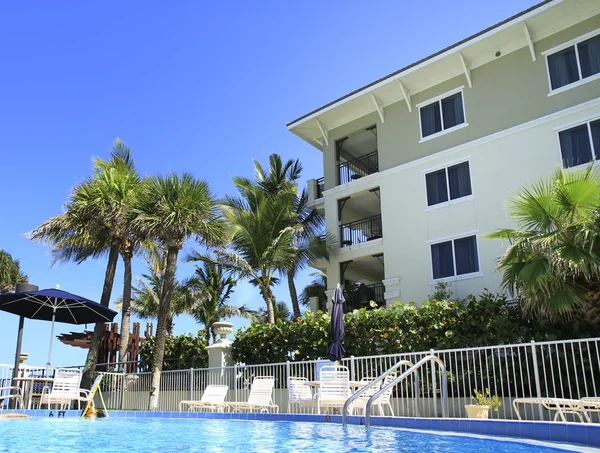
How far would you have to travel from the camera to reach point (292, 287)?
24188 mm

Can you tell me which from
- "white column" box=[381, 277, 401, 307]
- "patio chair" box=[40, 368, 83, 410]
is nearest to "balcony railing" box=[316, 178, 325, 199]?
"white column" box=[381, 277, 401, 307]

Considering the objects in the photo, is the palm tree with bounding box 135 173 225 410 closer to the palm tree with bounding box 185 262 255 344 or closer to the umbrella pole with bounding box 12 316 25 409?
the umbrella pole with bounding box 12 316 25 409

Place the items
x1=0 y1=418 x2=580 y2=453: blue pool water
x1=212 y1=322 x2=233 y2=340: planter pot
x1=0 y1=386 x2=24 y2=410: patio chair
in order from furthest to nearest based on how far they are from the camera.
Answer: x1=212 y1=322 x2=233 y2=340: planter pot, x1=0 y1=386 x2=24 y2=410: patio chair, x1=0 y1=418 x2=580 y2=453: blue pool water

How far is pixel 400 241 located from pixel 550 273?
9.25 metres

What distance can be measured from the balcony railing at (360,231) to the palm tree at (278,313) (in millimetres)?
15407

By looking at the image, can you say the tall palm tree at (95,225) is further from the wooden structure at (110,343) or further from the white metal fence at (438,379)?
the white metal fence at (438,379)

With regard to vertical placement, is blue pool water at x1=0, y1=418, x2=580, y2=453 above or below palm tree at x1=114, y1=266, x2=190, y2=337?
below

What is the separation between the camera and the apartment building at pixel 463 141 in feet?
56.7

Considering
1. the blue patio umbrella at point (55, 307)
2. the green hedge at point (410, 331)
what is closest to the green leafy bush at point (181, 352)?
the green hedge at point (410, 331)

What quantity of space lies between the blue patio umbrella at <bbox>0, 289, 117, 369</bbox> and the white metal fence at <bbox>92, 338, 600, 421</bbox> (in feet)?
6.95

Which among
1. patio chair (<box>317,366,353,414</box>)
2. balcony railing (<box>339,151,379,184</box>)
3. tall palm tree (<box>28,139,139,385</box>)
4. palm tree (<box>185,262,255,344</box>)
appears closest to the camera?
patio chair (<box>317,366,353,414</box>)

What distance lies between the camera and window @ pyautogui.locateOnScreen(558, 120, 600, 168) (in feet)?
54.3

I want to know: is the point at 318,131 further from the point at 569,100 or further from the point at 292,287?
the point at 569,100

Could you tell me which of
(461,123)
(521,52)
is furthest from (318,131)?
(521,52)
